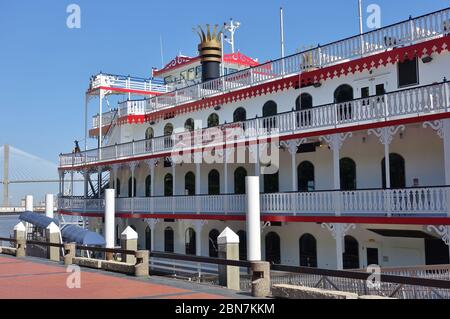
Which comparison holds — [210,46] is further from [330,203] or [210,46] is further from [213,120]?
[330,203]

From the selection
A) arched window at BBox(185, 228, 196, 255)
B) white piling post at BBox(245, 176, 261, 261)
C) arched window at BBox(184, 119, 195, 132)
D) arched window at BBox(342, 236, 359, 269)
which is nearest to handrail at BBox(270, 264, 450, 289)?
white piling post at BBox(245, 176, 261, 261)

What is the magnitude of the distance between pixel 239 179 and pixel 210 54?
9093mm

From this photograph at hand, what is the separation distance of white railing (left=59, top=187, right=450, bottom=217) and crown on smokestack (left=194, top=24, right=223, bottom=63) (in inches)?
361

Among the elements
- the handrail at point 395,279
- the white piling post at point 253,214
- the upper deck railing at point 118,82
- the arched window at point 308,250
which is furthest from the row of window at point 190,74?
the handrail at point 395,279

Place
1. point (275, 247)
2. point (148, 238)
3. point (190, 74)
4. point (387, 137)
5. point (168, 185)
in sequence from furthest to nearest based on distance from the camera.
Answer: point (190, 74), point (148, 238), point (168, 185), point (275, 247), point (387, 137)

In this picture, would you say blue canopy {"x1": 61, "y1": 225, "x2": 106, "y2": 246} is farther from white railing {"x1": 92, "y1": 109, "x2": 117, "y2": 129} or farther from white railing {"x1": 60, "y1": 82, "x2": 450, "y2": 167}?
white railing {"x1": 92, "y1": 109, "x2": 117, "y2": 129}

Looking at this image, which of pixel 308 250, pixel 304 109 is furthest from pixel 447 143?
pixel 308 250

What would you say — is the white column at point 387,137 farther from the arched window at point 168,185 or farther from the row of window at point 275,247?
the arched window at point 168,185

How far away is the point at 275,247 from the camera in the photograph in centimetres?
2058

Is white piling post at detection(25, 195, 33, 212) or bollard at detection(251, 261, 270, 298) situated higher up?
white piling post at detection(25, 195, 33, 212)

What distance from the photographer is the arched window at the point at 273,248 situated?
20.5m

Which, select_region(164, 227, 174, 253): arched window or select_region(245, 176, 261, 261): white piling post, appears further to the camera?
select_region(164, 227, 174, 253): arched window

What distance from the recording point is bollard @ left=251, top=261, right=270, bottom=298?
34.9 ft

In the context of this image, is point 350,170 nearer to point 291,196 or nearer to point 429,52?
point 291,196
